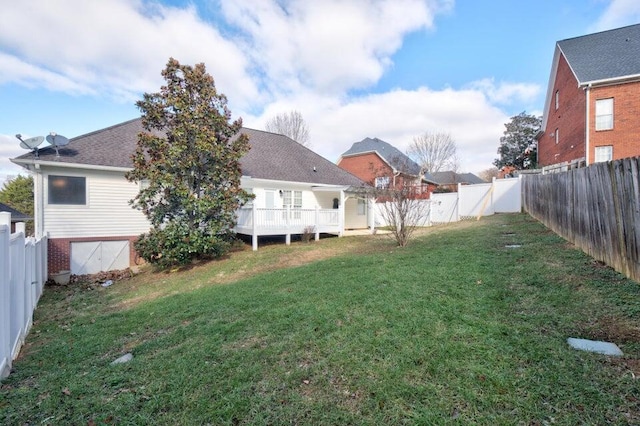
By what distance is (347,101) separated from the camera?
2367 cm

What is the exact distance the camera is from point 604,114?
17.0m

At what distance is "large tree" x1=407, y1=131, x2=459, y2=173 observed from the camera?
37438 millimetres

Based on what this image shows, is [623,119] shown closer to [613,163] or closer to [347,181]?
[347,181]

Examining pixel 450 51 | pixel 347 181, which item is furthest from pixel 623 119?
pixel 347 181

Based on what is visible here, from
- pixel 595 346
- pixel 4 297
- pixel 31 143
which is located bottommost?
pixel 595 346

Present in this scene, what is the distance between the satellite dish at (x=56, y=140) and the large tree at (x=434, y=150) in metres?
33.6

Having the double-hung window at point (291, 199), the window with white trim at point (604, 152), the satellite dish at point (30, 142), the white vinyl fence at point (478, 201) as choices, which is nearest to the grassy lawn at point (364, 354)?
the satellite dish at point (30, 142)

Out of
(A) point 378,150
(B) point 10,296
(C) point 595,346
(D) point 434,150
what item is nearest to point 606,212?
(C) point 595,346

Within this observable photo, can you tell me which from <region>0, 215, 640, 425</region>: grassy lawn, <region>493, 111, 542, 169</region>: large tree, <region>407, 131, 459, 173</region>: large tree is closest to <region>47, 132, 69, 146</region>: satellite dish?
<region>0, 215, 640, 425</region>: grassy lawn

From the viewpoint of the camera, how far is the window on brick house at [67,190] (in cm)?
1127

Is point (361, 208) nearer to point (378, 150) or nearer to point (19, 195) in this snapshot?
point (378, 150)

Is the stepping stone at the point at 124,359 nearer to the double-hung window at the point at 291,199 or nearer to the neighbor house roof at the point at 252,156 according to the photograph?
the neighbor house roof at the point at 252,156

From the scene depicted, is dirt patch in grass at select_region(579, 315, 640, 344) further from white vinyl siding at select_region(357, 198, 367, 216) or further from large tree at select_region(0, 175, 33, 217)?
large tree at select_region(0, 175, 33, 217)

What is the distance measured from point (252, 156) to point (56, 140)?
25.6 feet
